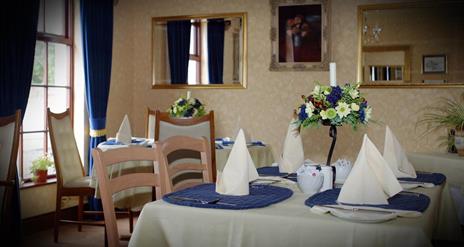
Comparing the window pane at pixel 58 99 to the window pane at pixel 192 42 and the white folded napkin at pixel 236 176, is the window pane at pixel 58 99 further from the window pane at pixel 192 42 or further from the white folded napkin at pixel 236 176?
the white folded napkin at pixel 236 176

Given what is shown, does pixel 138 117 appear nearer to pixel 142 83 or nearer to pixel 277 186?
pixel 142 83

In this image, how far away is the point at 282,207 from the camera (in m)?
2.05

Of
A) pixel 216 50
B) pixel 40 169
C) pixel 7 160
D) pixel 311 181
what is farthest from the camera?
pixel 216 50

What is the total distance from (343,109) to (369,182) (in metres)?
0.44

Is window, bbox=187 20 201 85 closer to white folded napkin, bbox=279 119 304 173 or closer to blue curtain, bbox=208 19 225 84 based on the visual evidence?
blue curtain, bbox=208 19 225 84

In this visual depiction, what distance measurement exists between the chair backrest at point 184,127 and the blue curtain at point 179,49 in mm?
2074

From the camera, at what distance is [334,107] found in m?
2.47

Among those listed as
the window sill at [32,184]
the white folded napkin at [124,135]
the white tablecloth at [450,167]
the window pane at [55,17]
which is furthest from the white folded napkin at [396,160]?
the window pane at [55,17]

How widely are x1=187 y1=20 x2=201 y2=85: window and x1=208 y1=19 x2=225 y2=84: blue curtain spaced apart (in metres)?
0.15

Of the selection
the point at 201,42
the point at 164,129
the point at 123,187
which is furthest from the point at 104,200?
the point at 201,42

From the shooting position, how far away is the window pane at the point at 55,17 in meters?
5.58

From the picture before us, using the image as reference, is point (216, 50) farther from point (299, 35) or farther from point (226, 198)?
point (226, 198)

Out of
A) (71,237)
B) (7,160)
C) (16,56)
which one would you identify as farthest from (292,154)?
(16,56)

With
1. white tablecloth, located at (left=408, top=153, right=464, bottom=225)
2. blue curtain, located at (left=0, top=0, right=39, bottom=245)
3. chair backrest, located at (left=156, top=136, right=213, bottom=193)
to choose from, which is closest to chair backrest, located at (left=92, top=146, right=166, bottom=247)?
chair backrest, located at (left=156, top=136, right=213, bottom=193)
